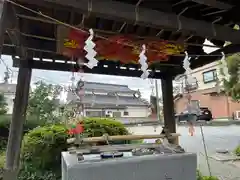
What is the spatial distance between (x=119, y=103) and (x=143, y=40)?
823 cm

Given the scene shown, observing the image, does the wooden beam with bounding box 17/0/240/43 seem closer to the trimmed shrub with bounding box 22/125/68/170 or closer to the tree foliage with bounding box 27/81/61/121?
the trimmed shrub with bounding box 22/125/68/170

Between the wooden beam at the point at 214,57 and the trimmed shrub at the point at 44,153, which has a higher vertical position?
the wooden beam at the point at 214,57

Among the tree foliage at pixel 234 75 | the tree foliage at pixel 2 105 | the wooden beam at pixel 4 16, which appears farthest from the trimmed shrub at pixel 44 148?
Answer: the tree foliage at pixel 234 75

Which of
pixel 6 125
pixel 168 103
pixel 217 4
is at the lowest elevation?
Answer: pixel 6 125

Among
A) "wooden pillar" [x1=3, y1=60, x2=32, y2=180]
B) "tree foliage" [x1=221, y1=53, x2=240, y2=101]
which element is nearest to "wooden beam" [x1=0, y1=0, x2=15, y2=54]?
"wooden pillar" [x1=3, y1=60, x2=32, y2=180]

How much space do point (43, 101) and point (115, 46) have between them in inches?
211

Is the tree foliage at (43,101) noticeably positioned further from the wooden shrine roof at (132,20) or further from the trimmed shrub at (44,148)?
the wooden shrine roof at (132,20)

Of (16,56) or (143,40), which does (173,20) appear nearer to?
(143,40)

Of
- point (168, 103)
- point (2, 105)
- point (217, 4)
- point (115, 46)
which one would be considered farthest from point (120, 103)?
point (217, 4)

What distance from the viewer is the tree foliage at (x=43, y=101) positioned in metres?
6.98

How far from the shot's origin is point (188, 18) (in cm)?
177

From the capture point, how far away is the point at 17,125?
105 inches

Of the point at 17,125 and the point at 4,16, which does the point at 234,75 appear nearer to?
the point at 17,125

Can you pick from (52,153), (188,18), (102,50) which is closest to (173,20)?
(188,18)
